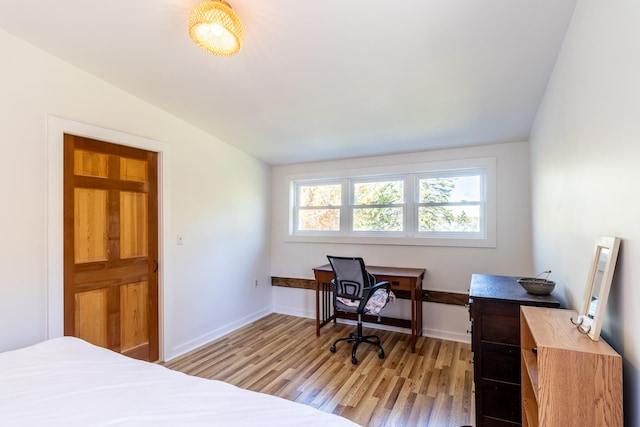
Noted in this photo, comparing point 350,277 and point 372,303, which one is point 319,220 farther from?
point 372,303

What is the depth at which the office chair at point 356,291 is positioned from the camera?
Result: 301 cm

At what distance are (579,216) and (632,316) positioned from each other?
26.2 inches

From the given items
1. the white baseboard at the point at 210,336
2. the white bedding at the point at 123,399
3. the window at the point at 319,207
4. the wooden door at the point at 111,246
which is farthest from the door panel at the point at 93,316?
the window at the point at 319,207

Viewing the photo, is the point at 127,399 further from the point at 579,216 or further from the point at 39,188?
the point at 579,216

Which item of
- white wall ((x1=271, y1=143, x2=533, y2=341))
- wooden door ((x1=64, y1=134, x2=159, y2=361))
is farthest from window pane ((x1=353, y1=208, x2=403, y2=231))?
wooden door ((x1=64, y1=134, x2=159, y2=361))

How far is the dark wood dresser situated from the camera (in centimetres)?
175

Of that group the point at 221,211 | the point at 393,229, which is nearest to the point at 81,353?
the point at 221,211

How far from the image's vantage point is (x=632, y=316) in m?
0.94

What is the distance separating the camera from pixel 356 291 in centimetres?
308

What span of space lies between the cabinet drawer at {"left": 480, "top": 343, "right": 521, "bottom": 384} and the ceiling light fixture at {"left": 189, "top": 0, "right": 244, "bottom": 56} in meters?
2.24

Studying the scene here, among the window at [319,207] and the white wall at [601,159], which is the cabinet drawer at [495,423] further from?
the window at [319,207]

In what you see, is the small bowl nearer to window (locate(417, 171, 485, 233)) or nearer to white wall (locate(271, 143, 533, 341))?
white wall (locate(271, 143, 533, 341))

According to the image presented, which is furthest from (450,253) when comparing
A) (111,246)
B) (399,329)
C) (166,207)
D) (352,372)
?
(111,246)

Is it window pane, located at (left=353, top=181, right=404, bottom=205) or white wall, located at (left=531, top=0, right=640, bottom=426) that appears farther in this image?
window pane, located at (left=353, top=181, right=404, bottom=205)
